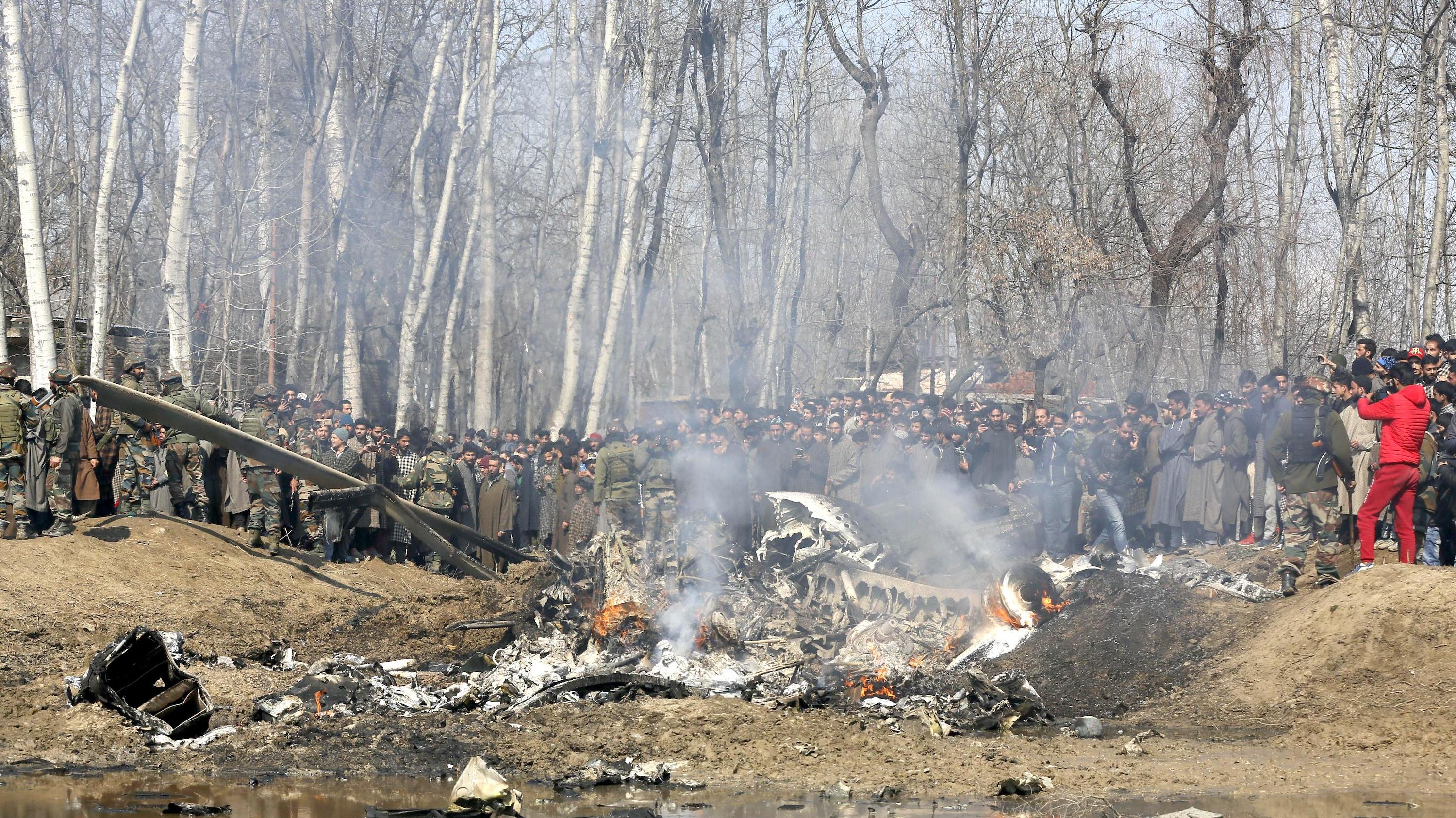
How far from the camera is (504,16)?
25.5 metres

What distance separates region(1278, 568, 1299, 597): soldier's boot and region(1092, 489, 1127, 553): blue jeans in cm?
309

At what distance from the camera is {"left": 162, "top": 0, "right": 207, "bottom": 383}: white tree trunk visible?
16.5 m

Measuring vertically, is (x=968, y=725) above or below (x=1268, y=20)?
below

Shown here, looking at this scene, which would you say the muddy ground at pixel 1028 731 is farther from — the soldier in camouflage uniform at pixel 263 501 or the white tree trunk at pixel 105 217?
the white tree trunk at pixel 105 217

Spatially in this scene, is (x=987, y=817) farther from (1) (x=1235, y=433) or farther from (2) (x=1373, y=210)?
(2) (x=1373, y=210)

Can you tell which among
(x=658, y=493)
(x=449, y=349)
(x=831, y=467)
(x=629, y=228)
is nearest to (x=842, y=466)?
(x=831, y=467)

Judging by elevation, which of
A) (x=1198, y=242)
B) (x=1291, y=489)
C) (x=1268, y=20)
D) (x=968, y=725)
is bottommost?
(x=968, y=725)

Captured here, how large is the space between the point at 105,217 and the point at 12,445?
609 cm

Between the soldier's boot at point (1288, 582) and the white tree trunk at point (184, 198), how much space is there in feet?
45.6

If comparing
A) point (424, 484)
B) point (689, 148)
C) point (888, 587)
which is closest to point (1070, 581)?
point (888, 587)

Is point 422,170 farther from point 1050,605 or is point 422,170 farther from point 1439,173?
point 1439,173

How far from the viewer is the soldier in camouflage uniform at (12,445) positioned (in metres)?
13.0

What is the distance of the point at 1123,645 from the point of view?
11.2 m

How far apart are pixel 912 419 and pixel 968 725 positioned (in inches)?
327
